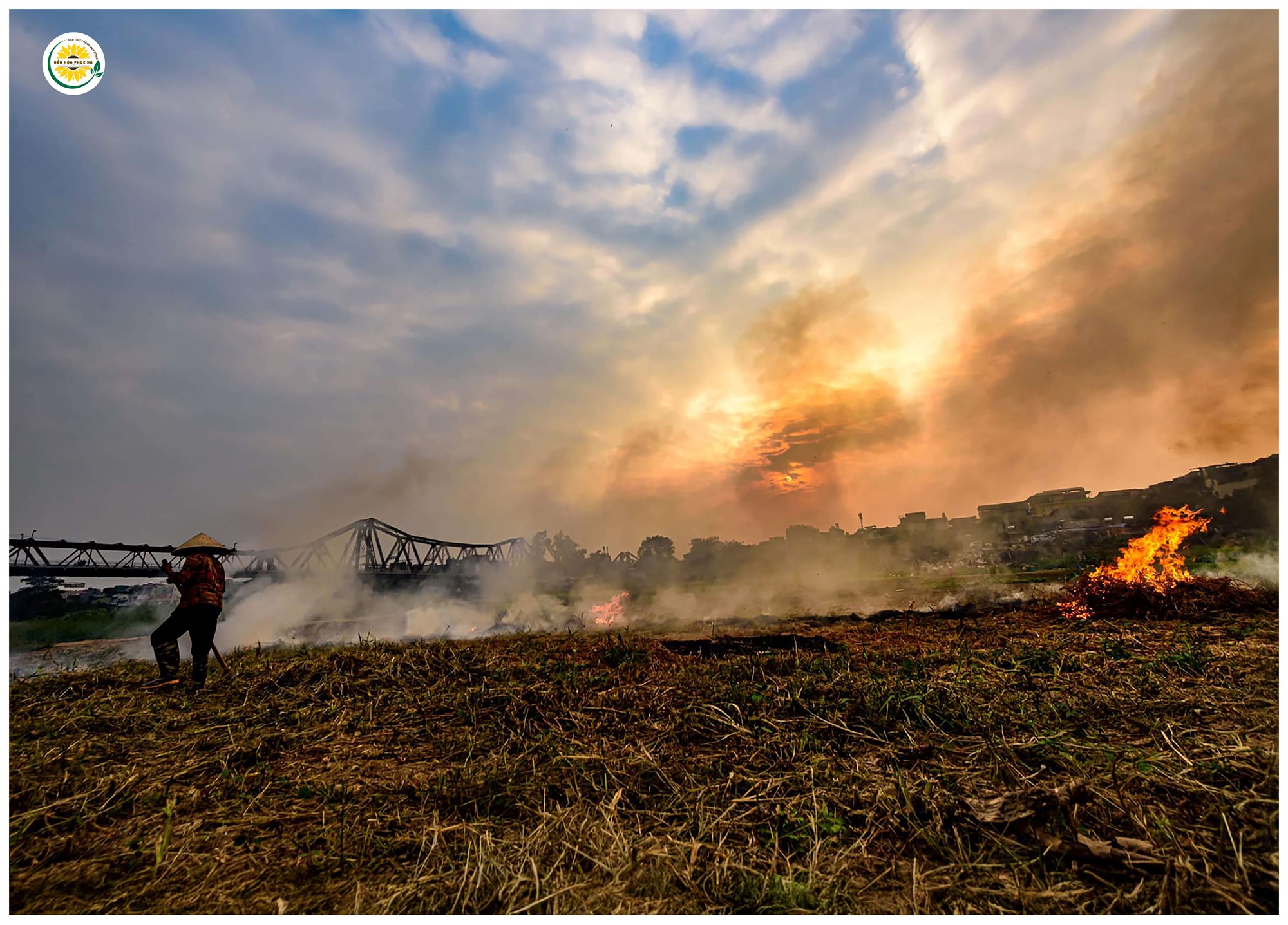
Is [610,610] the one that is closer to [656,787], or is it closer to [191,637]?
[191,637]

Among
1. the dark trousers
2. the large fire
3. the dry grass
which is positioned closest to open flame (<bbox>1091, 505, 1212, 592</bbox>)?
the large fire

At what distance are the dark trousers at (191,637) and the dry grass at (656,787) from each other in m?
0.52

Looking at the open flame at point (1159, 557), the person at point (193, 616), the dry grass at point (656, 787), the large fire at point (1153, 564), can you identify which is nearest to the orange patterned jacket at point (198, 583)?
the person at point (193, 616)

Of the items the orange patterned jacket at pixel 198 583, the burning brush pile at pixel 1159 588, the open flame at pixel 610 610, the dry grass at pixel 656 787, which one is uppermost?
the orange patterned jacket at pixel 198 583

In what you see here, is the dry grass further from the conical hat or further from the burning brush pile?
the burning brush pile

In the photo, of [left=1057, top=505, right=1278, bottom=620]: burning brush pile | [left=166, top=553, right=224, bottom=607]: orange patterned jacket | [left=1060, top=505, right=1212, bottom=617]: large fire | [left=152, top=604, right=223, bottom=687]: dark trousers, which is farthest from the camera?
[left=1060, top=505, right=1212, bottom=617]: large fire

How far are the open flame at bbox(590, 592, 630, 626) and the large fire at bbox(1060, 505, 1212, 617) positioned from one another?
15.5 meters

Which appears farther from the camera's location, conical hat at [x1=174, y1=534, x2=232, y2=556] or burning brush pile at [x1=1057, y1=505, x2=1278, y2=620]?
burning brush pile at [x1=1057, y1=505, x2=1278, y2=620]

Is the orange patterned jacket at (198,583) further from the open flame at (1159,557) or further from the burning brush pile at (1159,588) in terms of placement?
the open flame at (1159,557)

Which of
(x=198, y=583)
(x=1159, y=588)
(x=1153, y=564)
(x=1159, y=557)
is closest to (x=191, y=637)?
(x=198, y=583)

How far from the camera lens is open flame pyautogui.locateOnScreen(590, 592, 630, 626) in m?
22.9

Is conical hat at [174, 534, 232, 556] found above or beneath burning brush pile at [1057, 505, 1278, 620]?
above

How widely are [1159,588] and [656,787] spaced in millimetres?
13158

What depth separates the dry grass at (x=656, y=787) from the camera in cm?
→ 302
